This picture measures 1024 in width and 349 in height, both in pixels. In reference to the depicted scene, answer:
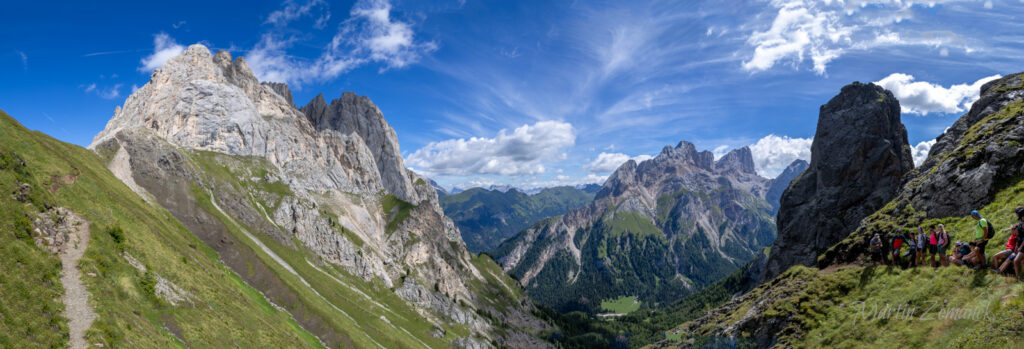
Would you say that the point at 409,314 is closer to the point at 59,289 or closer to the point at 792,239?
the point at 59,289

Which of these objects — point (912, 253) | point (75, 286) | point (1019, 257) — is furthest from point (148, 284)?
point (912, 253)

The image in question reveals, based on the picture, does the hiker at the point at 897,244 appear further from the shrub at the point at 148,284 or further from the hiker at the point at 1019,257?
the shrub at the point at 148,284

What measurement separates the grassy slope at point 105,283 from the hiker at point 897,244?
5784 cm

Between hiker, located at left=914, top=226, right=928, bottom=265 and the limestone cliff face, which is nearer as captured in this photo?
hiker, located at left=914, top=226, right=928, bottom=265

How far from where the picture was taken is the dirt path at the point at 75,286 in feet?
79.3

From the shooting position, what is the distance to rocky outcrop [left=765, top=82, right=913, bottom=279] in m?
103

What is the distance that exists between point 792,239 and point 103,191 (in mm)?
164152

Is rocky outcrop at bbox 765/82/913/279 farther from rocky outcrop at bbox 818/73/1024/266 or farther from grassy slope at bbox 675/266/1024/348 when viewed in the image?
grassy slope at bbox 675/266/1024/348

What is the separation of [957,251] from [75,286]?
62365mm

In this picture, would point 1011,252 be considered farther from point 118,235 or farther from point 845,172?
point 845,172

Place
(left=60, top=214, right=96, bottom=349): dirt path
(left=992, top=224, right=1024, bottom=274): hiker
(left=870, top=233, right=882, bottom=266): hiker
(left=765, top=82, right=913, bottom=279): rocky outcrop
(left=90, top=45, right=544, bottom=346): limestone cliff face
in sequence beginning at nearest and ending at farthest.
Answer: (left=992, top=224, right=1024, bottom=274): hiker
(left=60, top=214, right=96, bottom=349): dirt path
(left=870, top=233, right=882, bottom=266): hiker
(left=765, top=82, right=913, bottom=279): rocky outcrop
(left=90, top=45, right=544, bottom=346): limestone cliff face

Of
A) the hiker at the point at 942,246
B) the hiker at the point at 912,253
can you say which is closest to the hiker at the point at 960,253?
the hiker at the point at 942,246

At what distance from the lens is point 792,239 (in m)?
122

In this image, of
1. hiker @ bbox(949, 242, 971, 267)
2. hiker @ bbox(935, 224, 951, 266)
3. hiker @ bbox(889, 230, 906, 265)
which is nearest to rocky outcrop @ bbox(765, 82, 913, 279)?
hiker @ bbox(889, 230, 906, 265)
